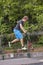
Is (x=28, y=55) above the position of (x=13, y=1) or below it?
below

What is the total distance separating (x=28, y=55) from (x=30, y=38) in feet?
8.44

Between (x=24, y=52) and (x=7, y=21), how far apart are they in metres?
5.59

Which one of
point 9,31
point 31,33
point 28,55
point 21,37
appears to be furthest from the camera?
point 9,31

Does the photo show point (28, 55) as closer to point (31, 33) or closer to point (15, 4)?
point (31, 33)

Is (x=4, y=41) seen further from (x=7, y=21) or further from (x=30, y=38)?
(x=7, y=21)

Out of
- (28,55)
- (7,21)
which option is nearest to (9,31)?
(7,21)

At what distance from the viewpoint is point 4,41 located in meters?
15.0

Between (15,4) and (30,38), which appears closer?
(30,38)

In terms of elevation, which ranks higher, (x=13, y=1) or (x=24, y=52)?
(x=13, y=1)

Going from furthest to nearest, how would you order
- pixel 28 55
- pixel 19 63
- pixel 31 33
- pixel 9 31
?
1. pixel 9 31
2. pixel 31 33
3. pixel 28 55
4. pixel 19 63

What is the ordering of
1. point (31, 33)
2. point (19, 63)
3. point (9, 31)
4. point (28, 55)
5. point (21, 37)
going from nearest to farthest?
point (19, 63), point (28, 55), point (21, 37), point (31, 33), point (9, 31)

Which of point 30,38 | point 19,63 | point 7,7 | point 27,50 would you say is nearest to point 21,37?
point 27,50

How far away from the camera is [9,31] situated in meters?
17.3

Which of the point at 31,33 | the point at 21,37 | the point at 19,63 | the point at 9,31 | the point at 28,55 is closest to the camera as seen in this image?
the point at 19,63
